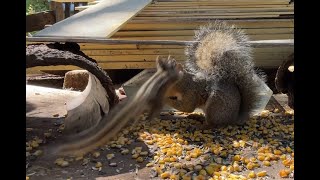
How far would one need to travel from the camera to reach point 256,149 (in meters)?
3.99

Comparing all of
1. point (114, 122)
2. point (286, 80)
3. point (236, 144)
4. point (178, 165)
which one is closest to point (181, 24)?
point (286, 80)

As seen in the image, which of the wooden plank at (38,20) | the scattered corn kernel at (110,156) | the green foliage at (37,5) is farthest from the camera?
the green foliage at (37,5)

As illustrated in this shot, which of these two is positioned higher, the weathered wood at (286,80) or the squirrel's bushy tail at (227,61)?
the squirrel's bushy tail at (227,61)

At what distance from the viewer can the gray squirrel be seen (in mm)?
4492

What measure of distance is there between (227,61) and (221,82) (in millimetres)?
230

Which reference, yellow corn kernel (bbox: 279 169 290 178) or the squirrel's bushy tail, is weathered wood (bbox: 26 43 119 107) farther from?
yellow corn kernel (bbox: 279 169 290 178)

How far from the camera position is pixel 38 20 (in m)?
9.85

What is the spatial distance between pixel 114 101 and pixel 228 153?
1.34 m

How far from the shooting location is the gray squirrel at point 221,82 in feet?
14.7

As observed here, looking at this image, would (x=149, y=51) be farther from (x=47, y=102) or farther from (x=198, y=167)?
(x=198, y=167)

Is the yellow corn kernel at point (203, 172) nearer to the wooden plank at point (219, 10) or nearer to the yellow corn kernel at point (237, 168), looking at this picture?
the yellow corn kernel at point (237, 168)

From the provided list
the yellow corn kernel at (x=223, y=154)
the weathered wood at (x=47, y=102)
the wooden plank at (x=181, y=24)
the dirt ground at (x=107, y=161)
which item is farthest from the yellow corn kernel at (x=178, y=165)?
the wooden plank at (x=181, y=24)

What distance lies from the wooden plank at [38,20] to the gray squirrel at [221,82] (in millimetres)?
5688

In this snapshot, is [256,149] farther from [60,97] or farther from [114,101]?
[60,97]
